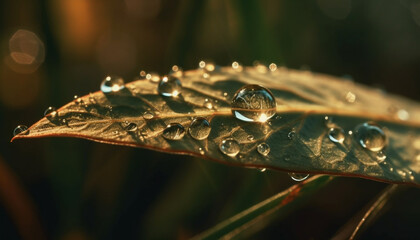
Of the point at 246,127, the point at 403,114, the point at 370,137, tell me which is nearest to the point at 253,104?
the point at 246,127

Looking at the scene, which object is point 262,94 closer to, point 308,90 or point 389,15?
point 308,90

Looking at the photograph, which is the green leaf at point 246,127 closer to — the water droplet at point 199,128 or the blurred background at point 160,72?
the water droplet at point 199,128

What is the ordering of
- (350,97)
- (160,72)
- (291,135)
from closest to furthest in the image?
1. (291,135)
2. (350,97)
3. (160,72)

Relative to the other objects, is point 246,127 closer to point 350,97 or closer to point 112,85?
point 112,85

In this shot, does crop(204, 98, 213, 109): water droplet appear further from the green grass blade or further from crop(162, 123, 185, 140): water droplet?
the green grass blade

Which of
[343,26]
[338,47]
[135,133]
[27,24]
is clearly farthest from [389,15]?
[135,133]

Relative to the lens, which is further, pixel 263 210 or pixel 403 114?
pixel 403 114

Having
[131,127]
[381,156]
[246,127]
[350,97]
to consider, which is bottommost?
[131,127]
